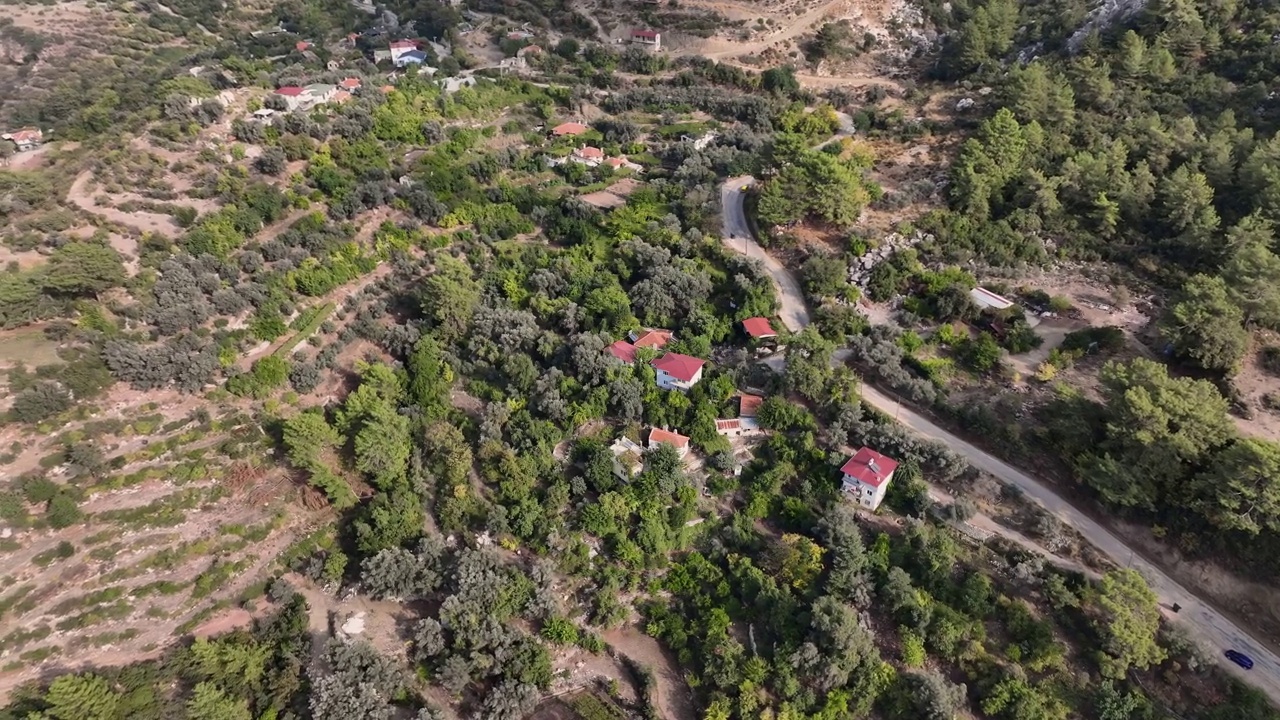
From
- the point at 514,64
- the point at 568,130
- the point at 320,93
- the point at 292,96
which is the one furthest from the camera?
the point at 514,64

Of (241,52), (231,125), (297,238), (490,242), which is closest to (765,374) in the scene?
(490,242)

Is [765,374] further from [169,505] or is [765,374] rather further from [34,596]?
[34,596]

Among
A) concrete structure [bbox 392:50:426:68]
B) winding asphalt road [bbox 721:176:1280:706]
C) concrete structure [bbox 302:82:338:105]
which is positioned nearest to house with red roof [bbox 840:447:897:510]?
winding asphalt road [bbox 721:176:1280:706]

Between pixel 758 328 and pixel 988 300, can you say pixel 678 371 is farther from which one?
pixel 988 300

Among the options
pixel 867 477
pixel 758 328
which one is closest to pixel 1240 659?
pixel 867 477

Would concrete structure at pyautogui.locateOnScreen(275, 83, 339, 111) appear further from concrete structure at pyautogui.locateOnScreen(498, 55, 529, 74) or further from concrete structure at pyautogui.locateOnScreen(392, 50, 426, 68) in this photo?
concrete structure at pyautogui.locateOnScreen(498, 55, 529, 74)

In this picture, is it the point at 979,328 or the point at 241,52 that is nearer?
the point at 979,328
